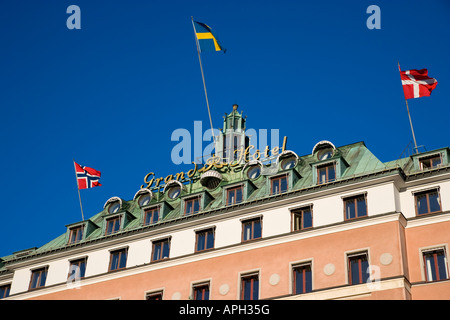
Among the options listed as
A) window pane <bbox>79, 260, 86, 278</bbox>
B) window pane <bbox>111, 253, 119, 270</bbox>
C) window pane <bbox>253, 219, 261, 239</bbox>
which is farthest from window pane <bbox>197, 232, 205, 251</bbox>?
window pane <bbox>79, 260, 86, 278</bbox>

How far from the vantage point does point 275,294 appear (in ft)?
183

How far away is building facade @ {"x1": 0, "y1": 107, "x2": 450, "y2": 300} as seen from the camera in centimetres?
5394

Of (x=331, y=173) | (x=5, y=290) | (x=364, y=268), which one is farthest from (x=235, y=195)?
(x=5, y=290)

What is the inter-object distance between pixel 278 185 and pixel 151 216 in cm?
1264

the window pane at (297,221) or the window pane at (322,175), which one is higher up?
the window pane at (322,175)

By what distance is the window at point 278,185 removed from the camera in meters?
62.1

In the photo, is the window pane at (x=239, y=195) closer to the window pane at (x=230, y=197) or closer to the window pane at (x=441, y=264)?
the window pane at (x=230, y=197)

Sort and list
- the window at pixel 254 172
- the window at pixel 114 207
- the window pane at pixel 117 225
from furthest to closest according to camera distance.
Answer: the window at pixel 114 207
the window pane at pixel 117 225
the window at pixel 254 172

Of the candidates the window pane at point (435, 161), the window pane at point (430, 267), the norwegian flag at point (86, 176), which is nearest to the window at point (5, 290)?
the norwegian flag at point (86, 176)

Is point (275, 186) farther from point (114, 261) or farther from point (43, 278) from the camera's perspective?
point (43, 278)

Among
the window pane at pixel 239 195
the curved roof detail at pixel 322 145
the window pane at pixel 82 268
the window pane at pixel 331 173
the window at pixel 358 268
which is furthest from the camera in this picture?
the window pane at pixel 82 268

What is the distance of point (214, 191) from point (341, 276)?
17.8 meters

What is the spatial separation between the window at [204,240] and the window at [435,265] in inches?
690
